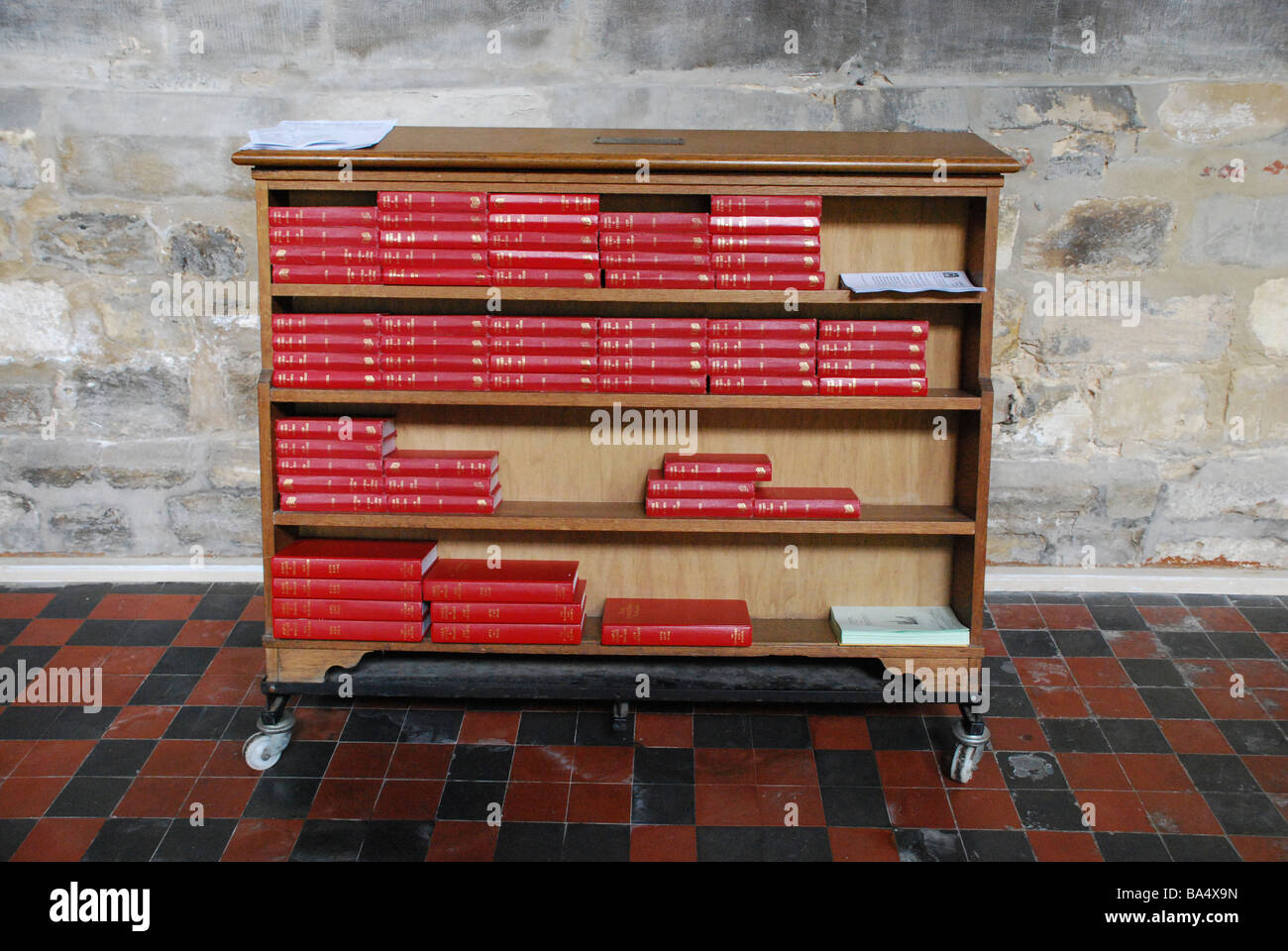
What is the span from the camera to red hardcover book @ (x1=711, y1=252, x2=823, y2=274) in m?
3.19

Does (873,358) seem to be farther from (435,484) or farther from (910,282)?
(435,484)

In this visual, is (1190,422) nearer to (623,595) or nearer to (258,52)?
(623,595)

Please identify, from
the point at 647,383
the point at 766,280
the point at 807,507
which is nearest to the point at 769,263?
the point at 766,280

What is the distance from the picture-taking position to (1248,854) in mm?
2926

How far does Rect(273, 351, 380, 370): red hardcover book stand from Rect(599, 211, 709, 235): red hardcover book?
32.5 inches

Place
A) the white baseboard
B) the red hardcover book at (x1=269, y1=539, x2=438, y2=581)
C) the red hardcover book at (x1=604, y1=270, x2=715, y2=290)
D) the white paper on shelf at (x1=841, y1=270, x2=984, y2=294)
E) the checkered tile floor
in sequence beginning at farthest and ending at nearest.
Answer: the white baseboard < the red hardcover book at (x1=269, y1=539, x2=438, y2=581) < the red hardcover book at (x1=604, y1=270, x2=715, y2=290) < the white paper on shelf at (x1=841, y1=270, x2=984, y2=294) < the checkered tile floor

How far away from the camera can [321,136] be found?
3.24m

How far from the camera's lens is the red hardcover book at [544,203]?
315cm

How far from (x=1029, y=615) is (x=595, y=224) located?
2.38m

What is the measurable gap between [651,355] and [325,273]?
97 cm

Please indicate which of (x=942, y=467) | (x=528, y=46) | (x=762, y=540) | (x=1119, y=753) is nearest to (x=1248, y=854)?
(x=1119, y=753)

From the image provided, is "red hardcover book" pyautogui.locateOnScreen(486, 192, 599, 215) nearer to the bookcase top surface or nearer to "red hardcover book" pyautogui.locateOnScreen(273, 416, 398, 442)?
the bookcase top surface

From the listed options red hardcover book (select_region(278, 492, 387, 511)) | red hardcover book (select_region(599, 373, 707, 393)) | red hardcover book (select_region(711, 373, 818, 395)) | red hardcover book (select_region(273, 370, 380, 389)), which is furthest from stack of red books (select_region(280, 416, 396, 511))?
red hardcover book (select_region(711, 373, 818, 395))

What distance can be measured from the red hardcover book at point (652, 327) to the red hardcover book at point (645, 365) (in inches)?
2.8
